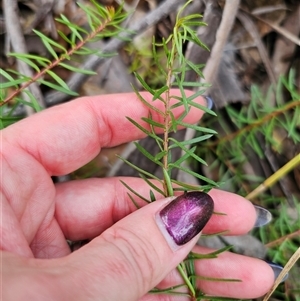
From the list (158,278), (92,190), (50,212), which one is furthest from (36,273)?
(92,190)

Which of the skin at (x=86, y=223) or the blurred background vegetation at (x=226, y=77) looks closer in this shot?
the skin at (x=86, y=223)

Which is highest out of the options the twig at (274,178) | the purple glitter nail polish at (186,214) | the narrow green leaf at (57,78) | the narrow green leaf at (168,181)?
the narrow green leaf at (57,78)

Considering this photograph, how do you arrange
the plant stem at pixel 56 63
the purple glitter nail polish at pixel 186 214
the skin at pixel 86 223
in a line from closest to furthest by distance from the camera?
the skin at pixel 86 223 < the purple glitter nail polish at pixel 186 214 < the plant stem at pixel 56 63

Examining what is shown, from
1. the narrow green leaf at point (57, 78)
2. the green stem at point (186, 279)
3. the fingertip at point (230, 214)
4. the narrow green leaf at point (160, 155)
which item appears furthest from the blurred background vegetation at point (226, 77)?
the narrow green leaf at point (160, 155)

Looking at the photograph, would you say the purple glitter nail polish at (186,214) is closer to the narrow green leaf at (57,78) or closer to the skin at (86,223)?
the skin at (86,223)

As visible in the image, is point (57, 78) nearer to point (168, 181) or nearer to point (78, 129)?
point (78, 129)

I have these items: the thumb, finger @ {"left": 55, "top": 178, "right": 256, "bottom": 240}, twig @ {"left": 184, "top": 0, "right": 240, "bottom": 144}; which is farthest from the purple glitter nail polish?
twig @ {"left": 184, "top": 0, "right": 240, "bottom": 144}

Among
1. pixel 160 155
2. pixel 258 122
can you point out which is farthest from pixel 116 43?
pixel 160 155
